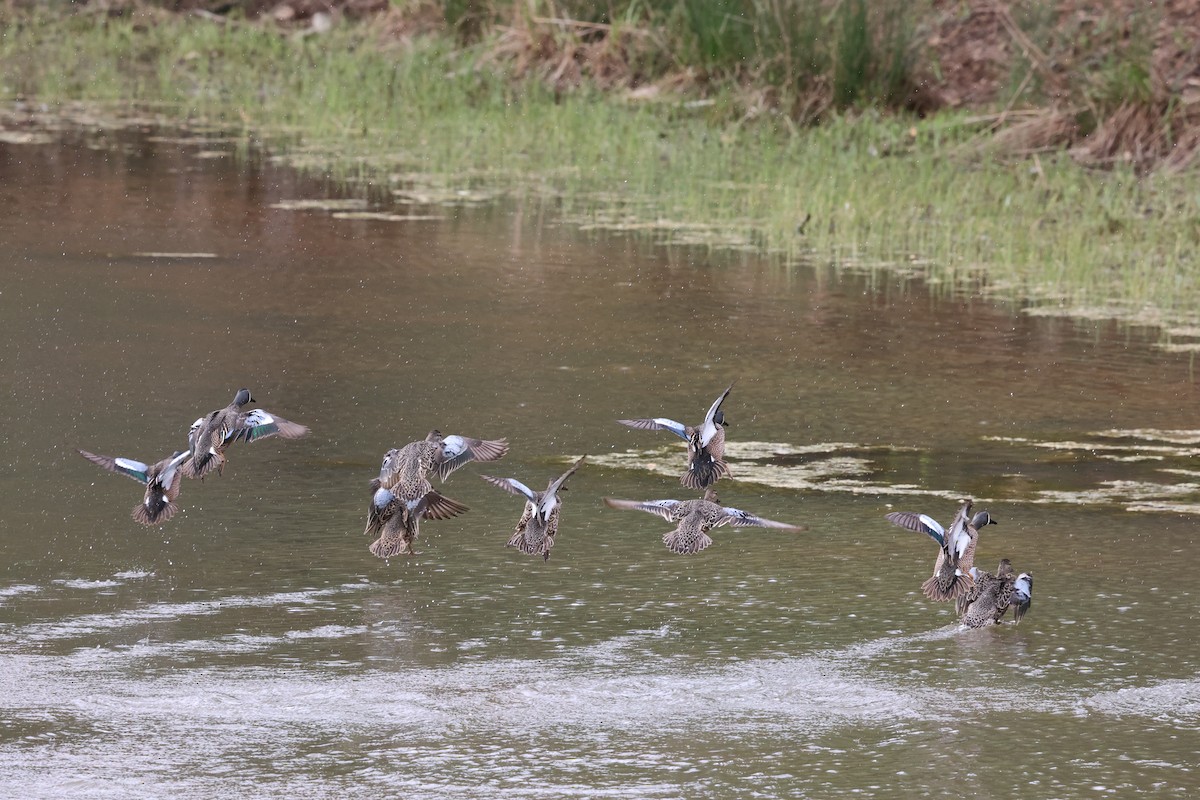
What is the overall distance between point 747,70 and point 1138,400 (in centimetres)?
755

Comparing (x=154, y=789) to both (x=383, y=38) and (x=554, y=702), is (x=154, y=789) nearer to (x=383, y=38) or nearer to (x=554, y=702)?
(x=554, y=702)

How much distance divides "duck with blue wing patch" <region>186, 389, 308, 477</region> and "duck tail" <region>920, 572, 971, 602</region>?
150 cm

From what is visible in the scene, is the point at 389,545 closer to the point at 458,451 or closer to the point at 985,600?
the point at 458,451

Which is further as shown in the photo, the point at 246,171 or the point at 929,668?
the point at 246,171

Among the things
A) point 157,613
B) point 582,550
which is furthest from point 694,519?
point 157,613

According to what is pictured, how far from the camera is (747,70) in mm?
14992

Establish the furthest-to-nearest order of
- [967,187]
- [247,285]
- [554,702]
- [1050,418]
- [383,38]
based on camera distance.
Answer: [383,38] → [967,187] → [247,285] → [1050,418] → [554,702]

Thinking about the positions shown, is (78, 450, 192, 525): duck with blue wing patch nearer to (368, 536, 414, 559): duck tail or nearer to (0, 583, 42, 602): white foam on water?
(0, 583, 42, 602): white foam on water

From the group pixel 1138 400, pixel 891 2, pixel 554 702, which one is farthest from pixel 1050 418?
pixel 891 2

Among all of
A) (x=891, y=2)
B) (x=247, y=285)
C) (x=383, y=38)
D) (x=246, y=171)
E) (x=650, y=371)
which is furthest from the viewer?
(x=383, y=38)

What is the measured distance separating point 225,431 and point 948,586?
5.80ft

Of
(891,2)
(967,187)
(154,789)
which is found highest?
(891,2)

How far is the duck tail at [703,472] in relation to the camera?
5707 millimetres

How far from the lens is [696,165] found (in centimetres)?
1315
